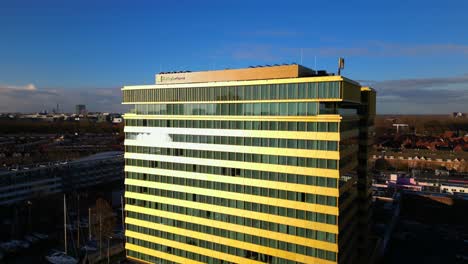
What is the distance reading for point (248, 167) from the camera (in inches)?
1959

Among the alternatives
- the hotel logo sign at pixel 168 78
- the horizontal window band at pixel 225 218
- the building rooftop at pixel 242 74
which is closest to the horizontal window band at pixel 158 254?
the horizontal window band at pixel 225 218

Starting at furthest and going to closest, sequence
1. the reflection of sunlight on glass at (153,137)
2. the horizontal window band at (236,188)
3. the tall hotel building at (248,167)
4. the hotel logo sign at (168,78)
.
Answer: the reflection of sunlight on glass at (153,137)
the hotel logo sign at (168,78)
the horizontal window band at (236,188)
the tall hotel building at (248,167)

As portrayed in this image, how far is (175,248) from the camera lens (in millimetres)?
57781

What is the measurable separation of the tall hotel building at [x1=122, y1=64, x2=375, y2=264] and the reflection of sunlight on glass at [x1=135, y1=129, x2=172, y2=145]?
0.18 meters

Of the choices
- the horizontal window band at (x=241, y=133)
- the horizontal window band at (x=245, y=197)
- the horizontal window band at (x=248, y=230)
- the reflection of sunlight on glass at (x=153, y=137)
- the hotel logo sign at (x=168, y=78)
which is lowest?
the horizontal window band at (x=248, y=230)

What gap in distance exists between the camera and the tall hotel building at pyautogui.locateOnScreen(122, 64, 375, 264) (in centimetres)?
4488

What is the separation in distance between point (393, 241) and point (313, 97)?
58.5m

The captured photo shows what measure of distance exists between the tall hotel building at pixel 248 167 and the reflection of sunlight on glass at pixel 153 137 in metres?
0.18

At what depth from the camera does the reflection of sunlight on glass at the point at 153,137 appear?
57562mm

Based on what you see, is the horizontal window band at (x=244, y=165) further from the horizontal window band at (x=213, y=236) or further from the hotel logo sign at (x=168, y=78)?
the hotel logo sign at (x=168, y=78)

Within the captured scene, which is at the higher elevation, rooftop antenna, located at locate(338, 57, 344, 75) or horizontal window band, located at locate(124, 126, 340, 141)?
rooftop antenna, located at locate(338, 57, 344, 75)

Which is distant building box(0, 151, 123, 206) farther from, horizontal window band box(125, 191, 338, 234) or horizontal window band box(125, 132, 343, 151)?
horizontal window band box(125, 132, 343, 151)

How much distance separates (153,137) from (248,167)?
18742 millimetres

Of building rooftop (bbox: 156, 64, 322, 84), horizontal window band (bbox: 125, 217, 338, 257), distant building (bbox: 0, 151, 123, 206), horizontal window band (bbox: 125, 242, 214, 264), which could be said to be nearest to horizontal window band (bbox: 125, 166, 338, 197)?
horizontal window band (bbox: 125, 217, 338, 257)
